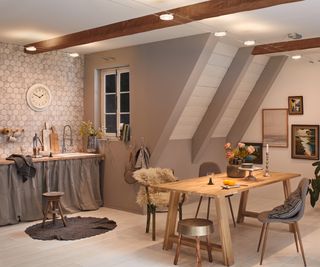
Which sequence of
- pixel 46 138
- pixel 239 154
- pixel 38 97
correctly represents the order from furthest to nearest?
pixel 46 138, pixel 38 97, pixel 239 154

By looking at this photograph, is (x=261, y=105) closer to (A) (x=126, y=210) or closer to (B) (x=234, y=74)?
(B) (x=234, y=74)

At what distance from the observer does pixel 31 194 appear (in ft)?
19.4

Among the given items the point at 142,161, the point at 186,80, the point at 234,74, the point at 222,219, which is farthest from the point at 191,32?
the point at 222,219

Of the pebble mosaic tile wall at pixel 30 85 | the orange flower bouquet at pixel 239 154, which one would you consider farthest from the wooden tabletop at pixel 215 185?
the pebble mosaic tile wall at pixel 30 85

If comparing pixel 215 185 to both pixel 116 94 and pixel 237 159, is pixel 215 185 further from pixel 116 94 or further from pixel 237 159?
pixel 116 94

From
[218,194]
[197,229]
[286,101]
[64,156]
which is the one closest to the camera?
[197,229]

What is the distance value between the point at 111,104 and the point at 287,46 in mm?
3037

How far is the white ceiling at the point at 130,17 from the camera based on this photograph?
13.4 feet

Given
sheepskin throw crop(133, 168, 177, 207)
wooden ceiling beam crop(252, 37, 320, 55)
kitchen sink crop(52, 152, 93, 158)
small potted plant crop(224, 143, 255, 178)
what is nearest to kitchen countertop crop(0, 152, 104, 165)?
kitchen sink crop(52, 152, 93, 158)

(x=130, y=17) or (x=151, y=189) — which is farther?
(x=151, y=189)

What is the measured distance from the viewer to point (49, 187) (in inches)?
240

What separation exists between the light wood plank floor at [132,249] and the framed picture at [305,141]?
1.74 m

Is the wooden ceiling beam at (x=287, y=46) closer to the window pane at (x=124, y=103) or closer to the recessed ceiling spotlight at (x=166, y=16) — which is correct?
the window pane at (x=124, y=103)

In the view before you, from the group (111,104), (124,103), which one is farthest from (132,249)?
(111,104)
